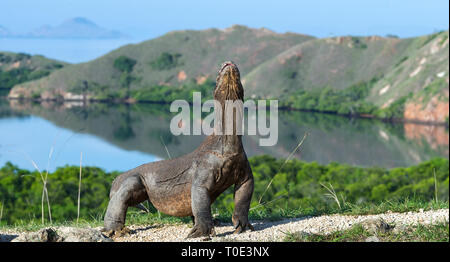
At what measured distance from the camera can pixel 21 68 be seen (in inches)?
5369

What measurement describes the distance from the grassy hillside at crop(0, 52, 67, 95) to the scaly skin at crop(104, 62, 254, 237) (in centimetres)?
12648

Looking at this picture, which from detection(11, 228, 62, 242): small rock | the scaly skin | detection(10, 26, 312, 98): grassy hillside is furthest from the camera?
detection(10, 26, 312, 98): grassy hillside

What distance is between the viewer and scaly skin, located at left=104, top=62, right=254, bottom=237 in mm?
8203

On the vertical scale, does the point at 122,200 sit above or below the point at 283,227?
above

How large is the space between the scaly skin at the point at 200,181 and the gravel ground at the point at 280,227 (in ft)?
0.86

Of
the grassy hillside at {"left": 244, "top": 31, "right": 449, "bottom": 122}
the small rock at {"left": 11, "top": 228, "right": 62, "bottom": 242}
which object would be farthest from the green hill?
the small rock at {"left": 11, "top": 228, "right": 62, "bottom": 242}

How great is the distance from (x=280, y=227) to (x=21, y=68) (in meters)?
136

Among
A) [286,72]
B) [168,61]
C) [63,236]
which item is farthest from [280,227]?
[168,61]

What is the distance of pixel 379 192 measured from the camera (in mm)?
35875

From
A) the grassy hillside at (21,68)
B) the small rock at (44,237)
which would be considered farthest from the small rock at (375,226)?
the grassy hillside at (21,68)

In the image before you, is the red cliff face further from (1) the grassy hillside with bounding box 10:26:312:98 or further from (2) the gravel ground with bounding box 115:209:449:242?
(2) the gravel ground with bounding box 115:209:449:242

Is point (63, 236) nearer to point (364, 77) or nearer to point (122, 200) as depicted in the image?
point (122, 200)

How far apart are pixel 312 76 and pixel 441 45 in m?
23.9
